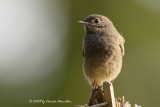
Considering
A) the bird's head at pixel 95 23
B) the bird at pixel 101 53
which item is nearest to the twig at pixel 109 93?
the bird at pixel 101 53

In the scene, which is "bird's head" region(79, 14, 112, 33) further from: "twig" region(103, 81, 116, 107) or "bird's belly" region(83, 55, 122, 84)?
"twig" region(103, 81, 116, 107)

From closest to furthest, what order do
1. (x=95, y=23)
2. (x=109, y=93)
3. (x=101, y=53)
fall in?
(x=109, y=93) → (x=101, y=53) → (x=95, y=23)

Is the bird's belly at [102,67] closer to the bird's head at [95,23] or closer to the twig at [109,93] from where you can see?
the bird's head at [95,23]

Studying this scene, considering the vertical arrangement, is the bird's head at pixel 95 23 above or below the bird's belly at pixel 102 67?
above

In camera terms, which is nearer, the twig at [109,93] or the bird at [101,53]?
the twig at [109,93]

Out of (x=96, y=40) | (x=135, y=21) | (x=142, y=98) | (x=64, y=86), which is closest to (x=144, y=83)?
(x=142, y=98)

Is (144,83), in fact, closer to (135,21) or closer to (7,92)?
(135,21)

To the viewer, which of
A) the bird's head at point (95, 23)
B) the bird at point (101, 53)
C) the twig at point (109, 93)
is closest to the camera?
the twig at point (109, 93)

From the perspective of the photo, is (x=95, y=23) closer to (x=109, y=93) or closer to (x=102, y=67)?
(x=102, y=67)

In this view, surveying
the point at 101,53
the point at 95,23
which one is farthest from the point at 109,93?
the point at 95,23
